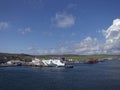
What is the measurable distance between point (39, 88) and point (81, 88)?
13379 millimetres

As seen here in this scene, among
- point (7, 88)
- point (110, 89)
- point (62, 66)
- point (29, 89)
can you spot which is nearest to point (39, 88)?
point (29, 89)

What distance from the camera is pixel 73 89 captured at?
7569cm

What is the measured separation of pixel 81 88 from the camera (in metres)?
78.1

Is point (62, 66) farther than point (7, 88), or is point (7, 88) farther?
point (62, 66)

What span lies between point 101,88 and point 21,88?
25362 mm

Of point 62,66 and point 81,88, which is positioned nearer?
point 81,88

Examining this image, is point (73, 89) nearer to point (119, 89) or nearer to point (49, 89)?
point (49, 89)

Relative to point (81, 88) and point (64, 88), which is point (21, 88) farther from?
point (81, 88)

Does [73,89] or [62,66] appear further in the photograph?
[62,66]

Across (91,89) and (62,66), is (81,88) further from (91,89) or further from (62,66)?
(62,66)

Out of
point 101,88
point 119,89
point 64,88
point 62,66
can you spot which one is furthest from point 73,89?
point 62,66

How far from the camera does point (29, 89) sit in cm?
7506

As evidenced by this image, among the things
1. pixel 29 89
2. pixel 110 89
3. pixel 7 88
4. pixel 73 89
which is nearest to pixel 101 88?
pixel 110 89

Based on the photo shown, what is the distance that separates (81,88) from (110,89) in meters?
9.09
